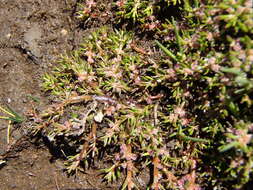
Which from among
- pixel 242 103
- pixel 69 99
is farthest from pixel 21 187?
pixel 242 103

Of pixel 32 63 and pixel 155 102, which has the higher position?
pixel 32 63

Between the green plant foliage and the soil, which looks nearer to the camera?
the green plant foliage

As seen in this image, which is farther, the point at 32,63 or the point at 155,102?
the point at 32,63

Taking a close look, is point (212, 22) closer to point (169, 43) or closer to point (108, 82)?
point (169, 43)
